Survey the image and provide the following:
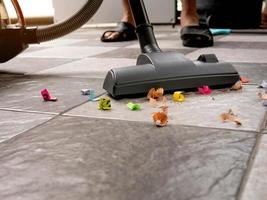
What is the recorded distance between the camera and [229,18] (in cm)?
254

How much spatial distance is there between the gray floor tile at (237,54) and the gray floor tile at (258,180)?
0.84 metres

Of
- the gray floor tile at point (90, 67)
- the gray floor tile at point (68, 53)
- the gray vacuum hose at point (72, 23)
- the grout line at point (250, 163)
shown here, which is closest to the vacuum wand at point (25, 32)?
the gray vacuum hose at point (72, 23)

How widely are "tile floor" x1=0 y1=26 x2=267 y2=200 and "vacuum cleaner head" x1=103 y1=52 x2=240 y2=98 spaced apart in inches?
1.2

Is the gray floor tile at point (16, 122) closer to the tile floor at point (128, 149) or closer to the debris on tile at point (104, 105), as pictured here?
the tile floor at point (128, 149)

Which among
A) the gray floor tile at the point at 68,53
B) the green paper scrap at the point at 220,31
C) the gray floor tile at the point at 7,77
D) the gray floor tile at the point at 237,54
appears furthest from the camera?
the green paper scrap at the point at 220,31

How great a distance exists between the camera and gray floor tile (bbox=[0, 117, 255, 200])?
0.46 metres

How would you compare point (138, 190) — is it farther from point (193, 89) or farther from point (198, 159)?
point (193, 89)

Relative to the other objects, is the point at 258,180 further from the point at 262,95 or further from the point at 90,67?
the point at 90,67

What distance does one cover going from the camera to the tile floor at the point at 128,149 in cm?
46

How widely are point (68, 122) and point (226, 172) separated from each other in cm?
34

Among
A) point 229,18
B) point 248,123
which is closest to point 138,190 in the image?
point 248,123

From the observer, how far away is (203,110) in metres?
0.76

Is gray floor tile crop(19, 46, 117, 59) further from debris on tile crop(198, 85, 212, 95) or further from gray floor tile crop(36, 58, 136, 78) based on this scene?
debris on tile crop(198, 85, 212, 95)

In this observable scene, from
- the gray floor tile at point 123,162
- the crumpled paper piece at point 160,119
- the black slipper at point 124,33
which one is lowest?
the black slipper at point 124,33
